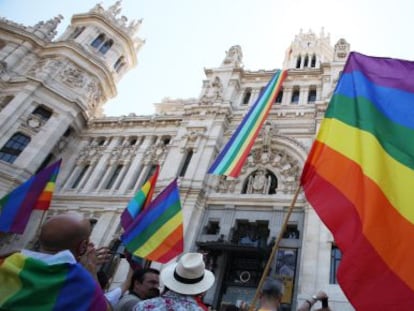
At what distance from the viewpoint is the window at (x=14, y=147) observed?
79.6 feet

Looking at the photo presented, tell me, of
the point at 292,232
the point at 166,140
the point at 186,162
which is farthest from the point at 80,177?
the point at 292,232

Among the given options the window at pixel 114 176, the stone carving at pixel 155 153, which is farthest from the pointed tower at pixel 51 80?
the stone carving at pixel 155 153

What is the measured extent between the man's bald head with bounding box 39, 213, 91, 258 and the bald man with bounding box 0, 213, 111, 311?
0.05 meters

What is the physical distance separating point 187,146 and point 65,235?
2039cm

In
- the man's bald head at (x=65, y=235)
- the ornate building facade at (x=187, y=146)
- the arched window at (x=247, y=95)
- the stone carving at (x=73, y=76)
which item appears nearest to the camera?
the man's bald head at (x=65, y=235)

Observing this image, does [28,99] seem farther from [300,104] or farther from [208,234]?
[300,104]

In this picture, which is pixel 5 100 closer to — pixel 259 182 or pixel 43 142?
pixel 43 142

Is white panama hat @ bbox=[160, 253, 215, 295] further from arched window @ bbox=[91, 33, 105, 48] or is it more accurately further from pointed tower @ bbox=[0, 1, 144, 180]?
arched window @ bbox=[91, 33, 105, 48]

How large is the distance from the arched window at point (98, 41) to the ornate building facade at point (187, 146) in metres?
0.19

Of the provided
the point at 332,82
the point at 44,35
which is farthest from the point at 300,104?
the point at 44,35

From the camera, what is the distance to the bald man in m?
2.55

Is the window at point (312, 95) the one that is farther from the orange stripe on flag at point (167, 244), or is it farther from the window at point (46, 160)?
the window at point (46, 160)

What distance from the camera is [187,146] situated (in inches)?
918

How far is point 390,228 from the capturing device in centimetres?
410
